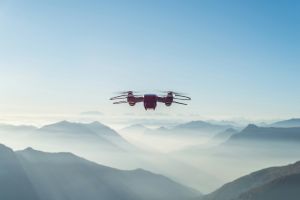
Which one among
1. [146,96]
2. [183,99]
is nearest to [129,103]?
[146,96]

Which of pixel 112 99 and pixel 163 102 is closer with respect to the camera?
pixel 112 99

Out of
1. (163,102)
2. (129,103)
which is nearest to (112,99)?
(129,103)

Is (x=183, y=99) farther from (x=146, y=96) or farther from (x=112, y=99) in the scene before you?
(x=112, y=99)

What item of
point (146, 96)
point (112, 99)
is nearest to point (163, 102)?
point (146, 96)

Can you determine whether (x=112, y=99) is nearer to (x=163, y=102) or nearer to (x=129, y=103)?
(x=129, y=103)

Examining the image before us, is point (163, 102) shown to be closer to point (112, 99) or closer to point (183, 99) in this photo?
point (183, 99)

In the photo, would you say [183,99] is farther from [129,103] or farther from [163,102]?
[129,103]
